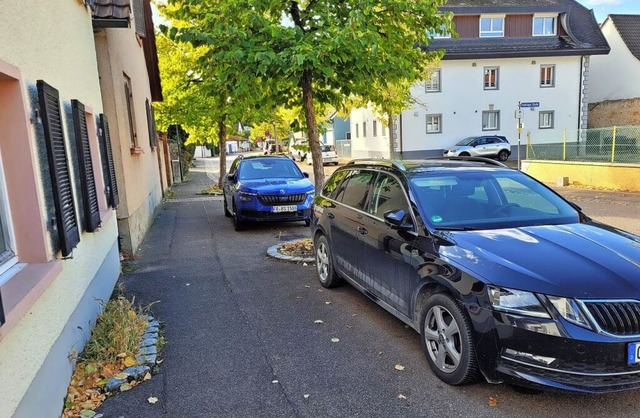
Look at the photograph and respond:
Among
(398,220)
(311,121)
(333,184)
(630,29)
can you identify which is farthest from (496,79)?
(398,220)

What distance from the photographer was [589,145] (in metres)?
15.1

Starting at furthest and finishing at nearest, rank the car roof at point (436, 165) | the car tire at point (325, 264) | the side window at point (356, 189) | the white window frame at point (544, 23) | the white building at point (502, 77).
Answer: the white window frame at point (544, 23) < the white building at point (502, 77) < the car tire at point (325, 264) < the side window at point (356, 189) < the car roof at point (436, 165)

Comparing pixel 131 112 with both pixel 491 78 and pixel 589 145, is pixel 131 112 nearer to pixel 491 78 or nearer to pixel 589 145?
pixel 589 145

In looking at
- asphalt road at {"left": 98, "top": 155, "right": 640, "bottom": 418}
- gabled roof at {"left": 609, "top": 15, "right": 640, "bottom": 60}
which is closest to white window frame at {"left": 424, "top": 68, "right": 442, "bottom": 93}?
gabled roof at {"left": 609, "top": 15, "right": 640, "bottom": 60}

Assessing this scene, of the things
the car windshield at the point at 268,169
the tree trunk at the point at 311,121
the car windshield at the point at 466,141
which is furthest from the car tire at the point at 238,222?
the car windshield at the point at 466,141

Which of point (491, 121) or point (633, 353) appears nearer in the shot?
point (633, 353)

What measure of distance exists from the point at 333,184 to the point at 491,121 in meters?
27.9

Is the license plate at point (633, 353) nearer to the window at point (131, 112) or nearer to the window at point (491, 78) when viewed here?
the window at point (131, 112)

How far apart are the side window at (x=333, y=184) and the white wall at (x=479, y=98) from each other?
2462cm

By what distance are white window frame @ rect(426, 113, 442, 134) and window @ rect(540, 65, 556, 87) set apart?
7274 mm

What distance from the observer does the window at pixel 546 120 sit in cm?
3148

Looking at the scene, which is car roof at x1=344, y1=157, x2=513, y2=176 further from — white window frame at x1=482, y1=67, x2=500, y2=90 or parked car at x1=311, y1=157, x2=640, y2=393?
white window frame at x1=482, y1=67, x2=500, y2=90

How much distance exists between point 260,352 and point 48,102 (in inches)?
107

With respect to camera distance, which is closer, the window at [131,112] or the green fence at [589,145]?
the window at [131,112]
